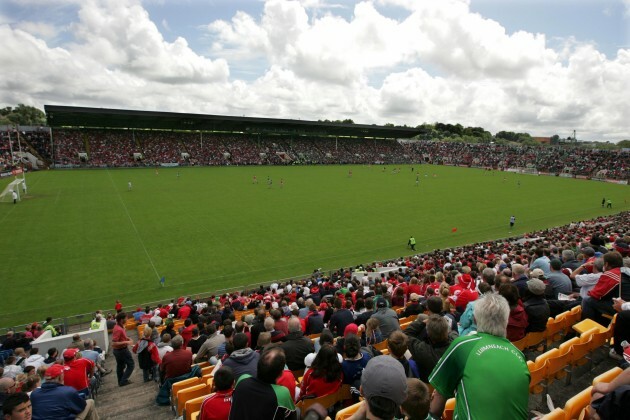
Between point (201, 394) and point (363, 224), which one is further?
point (363, 224)

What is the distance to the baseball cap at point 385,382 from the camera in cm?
269

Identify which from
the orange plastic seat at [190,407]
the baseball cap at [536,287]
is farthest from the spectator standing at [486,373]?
the orange plastic seat at [190,407]

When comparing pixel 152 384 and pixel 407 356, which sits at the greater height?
pixel 407 356

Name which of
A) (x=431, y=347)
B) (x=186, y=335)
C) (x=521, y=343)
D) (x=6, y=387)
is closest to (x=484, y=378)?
(x=431, y=347)

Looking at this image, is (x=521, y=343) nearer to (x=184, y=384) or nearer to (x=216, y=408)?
(x=216, y=408)

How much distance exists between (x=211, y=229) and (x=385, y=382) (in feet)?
80.0

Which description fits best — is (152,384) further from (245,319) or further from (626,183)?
(626,183)

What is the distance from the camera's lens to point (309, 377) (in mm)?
4824

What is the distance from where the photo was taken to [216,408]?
4.25m

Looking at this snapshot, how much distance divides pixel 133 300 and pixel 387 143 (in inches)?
3765

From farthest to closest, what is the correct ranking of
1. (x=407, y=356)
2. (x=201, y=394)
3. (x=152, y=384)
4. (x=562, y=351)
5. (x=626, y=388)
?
(x=152, y=384) < (x=201, y=394) < (x=562, y=351) < (x=407, y=356) < (x=626, y=388)

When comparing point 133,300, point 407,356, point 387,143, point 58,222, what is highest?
point 387,143

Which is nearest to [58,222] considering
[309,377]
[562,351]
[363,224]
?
[363,224]

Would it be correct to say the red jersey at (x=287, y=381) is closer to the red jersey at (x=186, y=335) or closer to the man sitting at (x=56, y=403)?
the man sitting at (x=56, y=403)
